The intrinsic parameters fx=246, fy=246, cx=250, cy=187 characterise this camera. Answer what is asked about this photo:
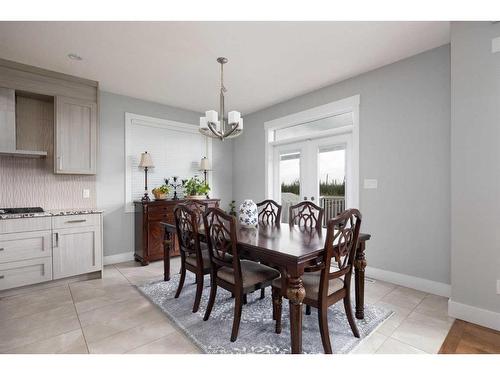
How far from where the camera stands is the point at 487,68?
2004 millimetres

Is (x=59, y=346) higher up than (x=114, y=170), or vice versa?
(x=114, y=170)

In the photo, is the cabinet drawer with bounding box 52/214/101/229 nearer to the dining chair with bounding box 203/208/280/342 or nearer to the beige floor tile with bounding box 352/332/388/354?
the dining chair with bounding box 203/208/280/342

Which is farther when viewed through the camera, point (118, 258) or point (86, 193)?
point (118, 258)

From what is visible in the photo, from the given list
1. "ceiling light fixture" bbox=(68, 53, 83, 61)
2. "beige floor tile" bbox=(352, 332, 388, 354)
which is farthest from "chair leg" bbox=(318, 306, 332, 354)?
"ceiling light fixture" bbox=(68, 53, 83, 61)

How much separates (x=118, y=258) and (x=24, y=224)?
4.69 ft

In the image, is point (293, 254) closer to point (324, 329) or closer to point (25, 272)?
point (324, 329)

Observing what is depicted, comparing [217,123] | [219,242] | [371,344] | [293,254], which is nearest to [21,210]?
[217,123]

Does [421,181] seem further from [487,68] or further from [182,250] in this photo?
[182,250]

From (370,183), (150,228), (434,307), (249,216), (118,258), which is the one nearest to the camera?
(434,307)

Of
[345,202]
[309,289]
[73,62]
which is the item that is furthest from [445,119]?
Result: [73,62]

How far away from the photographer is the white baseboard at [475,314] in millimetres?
1967

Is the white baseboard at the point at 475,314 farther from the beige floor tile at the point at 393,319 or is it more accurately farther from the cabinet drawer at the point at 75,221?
the cabinet drawer at the point at 75,221

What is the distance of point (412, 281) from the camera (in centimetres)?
281

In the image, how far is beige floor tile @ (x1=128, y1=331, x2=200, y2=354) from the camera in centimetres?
172
